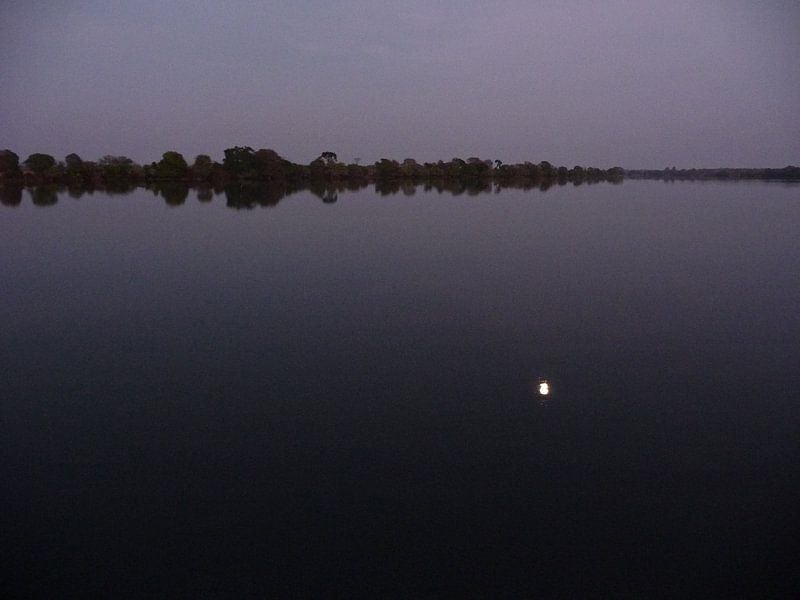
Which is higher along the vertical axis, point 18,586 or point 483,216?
point 483,216

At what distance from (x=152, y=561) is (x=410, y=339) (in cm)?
704

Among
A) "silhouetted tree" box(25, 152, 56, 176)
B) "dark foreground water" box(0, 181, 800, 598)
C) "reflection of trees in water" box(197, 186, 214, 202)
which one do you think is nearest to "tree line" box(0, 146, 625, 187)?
"silhouetted tree" box(25, 152, 56, 176)

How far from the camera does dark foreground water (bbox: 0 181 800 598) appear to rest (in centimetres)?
510

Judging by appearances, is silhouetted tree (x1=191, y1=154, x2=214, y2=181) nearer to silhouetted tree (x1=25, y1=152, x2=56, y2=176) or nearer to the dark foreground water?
silhouetted tree (x1=25, y1=152, x2=56, y2=176)

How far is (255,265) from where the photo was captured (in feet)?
65.3

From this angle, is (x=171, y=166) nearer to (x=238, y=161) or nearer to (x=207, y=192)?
(x=238, y=161)

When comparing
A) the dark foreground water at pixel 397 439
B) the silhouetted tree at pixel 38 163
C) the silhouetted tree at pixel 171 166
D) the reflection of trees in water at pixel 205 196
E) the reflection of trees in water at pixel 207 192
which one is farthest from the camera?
the silhouetted tree at pixel 171 166

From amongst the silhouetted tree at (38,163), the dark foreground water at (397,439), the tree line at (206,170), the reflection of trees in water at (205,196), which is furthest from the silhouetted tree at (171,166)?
the dark foreground water at (397,439)

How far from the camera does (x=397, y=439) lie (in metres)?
7.23

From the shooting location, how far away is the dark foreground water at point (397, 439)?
5.10 metres

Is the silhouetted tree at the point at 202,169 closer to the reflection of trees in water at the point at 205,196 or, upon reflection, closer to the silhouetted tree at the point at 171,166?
the silhouetted tree at the point at 171,166

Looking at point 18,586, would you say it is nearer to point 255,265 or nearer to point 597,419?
point 597,419

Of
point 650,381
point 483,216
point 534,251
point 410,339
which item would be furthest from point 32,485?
point 483,216

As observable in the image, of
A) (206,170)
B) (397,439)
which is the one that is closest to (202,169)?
(206,170)
